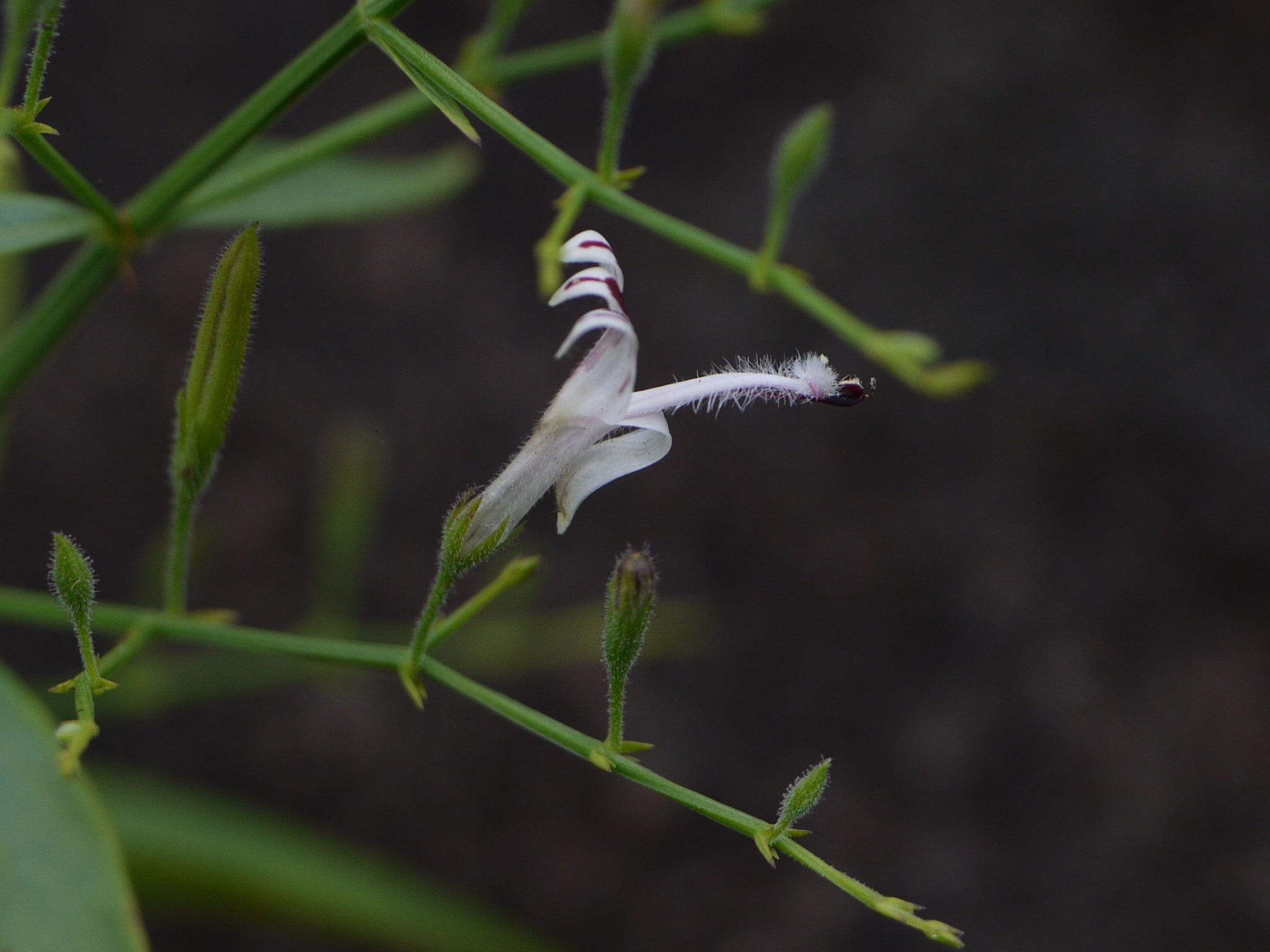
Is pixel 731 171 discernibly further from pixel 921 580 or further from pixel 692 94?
pixel 921 580

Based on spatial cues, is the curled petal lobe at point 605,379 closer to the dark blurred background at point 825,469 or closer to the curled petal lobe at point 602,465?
the curled petal lobe at point 602,465

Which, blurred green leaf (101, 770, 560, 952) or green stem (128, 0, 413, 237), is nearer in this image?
green stem (128, 0, 413, 237)

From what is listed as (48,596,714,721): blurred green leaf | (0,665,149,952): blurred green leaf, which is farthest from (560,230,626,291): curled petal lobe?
(48,596,714,721): blurred green leaf

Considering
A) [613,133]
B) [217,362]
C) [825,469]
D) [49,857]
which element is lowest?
[49,857]

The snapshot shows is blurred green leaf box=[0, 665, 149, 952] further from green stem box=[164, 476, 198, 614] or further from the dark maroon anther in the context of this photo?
the dark maroon anther

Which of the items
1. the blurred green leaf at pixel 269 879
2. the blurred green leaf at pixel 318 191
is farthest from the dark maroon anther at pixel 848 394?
the blurred green leaf at pixel 269 879

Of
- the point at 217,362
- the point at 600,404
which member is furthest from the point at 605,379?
the point at 217,362

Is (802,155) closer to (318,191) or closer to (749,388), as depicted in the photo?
(749,388)
